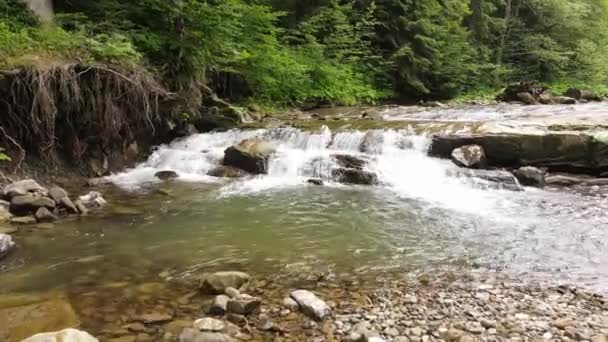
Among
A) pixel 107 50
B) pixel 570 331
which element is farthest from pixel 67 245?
pixel 570 331

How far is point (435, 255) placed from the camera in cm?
510

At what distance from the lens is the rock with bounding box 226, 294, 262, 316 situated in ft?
12.2

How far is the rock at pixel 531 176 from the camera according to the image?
8375 mm

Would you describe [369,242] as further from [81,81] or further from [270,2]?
[270,2]

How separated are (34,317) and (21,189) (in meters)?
3.87

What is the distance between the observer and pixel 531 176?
8422 millimetres

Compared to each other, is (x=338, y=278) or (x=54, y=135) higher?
(x=54, y=135)

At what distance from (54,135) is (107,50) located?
5.75 ft

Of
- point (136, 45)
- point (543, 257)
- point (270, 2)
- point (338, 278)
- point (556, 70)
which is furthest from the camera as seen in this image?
point (556, 70)

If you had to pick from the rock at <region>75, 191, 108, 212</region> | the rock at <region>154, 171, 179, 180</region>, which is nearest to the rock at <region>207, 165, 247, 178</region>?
the rock at <region>154, 171, 179, 180</region>

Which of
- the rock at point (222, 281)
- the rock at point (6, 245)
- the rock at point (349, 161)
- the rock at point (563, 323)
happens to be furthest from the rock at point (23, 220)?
the rock at point (563, 323)

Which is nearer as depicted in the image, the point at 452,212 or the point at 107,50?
the point at 452,212

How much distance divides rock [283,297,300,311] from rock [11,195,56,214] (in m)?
4.33

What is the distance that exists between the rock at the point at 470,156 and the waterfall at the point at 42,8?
27.8 ft
